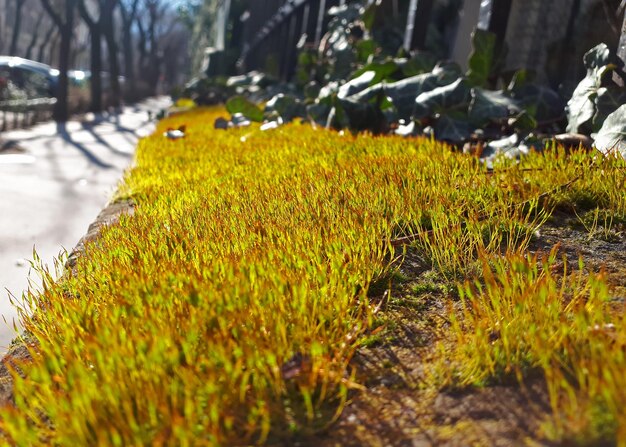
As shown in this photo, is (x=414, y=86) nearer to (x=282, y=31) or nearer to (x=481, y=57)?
(x=481, y=57)

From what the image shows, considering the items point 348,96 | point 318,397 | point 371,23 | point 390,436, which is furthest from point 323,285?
point 371,23

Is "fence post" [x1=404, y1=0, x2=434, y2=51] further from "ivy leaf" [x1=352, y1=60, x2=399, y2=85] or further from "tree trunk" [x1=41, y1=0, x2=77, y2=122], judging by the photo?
"tree trunk" [x1=41, y1=0, x2=77, y2=122]

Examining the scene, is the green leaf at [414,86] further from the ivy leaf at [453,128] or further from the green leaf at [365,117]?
the ivy leaf at [453,128]

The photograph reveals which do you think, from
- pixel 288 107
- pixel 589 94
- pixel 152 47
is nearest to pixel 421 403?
pixel 589 94

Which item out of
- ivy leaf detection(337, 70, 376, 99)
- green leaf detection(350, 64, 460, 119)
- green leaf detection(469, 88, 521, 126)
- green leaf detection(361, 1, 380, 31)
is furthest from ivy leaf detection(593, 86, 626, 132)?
green leaf detection(361, 1, 380, 31)

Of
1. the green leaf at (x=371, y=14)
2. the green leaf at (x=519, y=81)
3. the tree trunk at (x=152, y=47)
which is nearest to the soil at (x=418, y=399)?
the green leaf at (x=519, y=81)

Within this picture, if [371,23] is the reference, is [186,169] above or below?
below

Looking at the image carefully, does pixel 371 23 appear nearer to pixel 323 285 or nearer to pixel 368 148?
pixel 368 148

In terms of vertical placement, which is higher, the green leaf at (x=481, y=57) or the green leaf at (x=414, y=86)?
the green leaf at (x=481, y=57)
